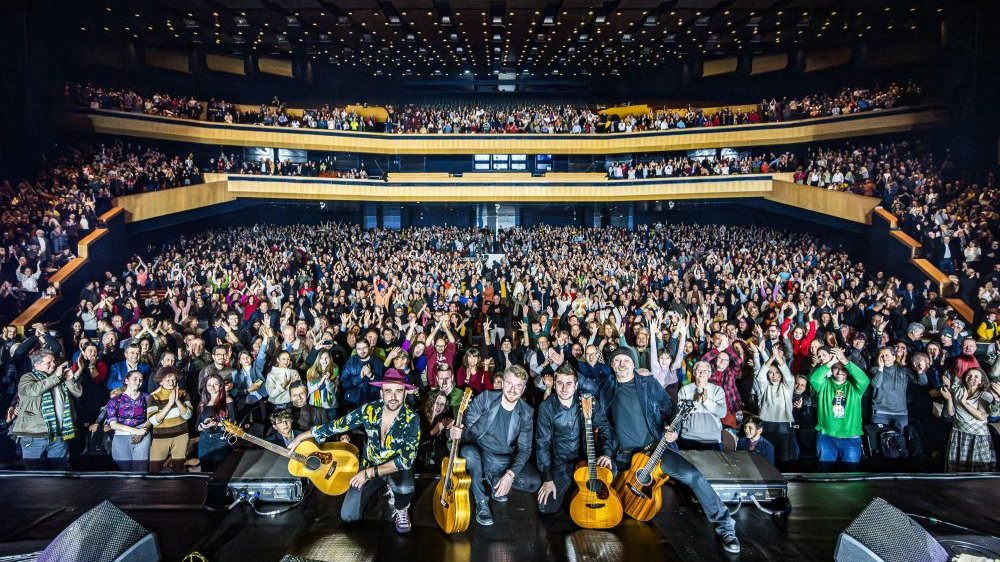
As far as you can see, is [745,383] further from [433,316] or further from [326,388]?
[433,316]

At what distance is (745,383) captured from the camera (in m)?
5.49

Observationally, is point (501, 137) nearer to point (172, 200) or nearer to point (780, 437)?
point (172, 200)

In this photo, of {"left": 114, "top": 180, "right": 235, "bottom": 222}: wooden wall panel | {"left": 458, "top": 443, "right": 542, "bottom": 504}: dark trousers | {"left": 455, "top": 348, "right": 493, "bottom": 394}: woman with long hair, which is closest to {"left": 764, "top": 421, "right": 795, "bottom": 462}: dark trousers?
{"left": 458, "top": 443, "right": 542, "bottom": 504}: dark trousers

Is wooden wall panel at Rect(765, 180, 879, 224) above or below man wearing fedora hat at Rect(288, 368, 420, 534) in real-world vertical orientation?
above

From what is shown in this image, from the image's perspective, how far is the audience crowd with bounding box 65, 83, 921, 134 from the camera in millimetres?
18547

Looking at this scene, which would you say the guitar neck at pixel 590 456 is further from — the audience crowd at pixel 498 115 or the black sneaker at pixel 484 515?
the audience crowd at pixel 498 115

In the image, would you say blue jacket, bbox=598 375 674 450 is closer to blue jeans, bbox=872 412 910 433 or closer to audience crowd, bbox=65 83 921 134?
blue jeans, bbox=872 412 910 433

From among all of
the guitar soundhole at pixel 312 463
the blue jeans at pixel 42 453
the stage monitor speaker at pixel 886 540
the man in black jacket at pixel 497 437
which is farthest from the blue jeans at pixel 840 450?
the blue jeans at pixel 42 453

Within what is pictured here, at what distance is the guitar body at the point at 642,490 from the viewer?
3.53m

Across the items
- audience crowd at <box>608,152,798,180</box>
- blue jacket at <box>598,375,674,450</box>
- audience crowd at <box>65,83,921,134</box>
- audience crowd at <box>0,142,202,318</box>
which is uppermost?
audience crowd at <box>65,83,921,134</box>

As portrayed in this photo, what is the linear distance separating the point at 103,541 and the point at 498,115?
22855 millimetres

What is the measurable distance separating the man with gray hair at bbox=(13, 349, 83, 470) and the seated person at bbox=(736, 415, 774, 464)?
668cm

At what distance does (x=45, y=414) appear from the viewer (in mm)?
4621

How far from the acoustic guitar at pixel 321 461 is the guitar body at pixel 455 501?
0.81 meters
